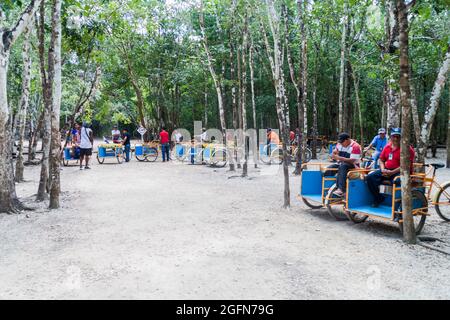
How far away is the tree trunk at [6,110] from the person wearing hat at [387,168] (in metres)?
6.76

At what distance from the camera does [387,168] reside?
22.1ft

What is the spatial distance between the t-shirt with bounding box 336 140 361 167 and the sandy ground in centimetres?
121

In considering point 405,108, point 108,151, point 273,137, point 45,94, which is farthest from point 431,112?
point 108,151

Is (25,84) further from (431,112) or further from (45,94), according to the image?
(431,112)

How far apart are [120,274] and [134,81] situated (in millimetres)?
20833

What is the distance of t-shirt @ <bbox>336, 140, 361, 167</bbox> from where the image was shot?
7262 mm

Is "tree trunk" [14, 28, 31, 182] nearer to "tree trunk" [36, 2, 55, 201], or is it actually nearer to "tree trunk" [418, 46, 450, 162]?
"tree trunk" [36, 2, 55, 201]

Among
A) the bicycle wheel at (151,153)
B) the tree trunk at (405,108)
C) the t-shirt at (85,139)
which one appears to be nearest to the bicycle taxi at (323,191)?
the tree trunk at (405,108)

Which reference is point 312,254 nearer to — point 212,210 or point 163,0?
point 212,210

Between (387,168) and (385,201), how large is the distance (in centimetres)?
61

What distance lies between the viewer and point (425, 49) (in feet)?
62.4

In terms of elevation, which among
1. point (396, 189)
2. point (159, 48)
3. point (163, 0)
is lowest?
point (396, 189)

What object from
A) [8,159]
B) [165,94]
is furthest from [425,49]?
[8,159]

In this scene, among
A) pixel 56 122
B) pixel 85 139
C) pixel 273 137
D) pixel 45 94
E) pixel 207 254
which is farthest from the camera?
pixel 273 137
